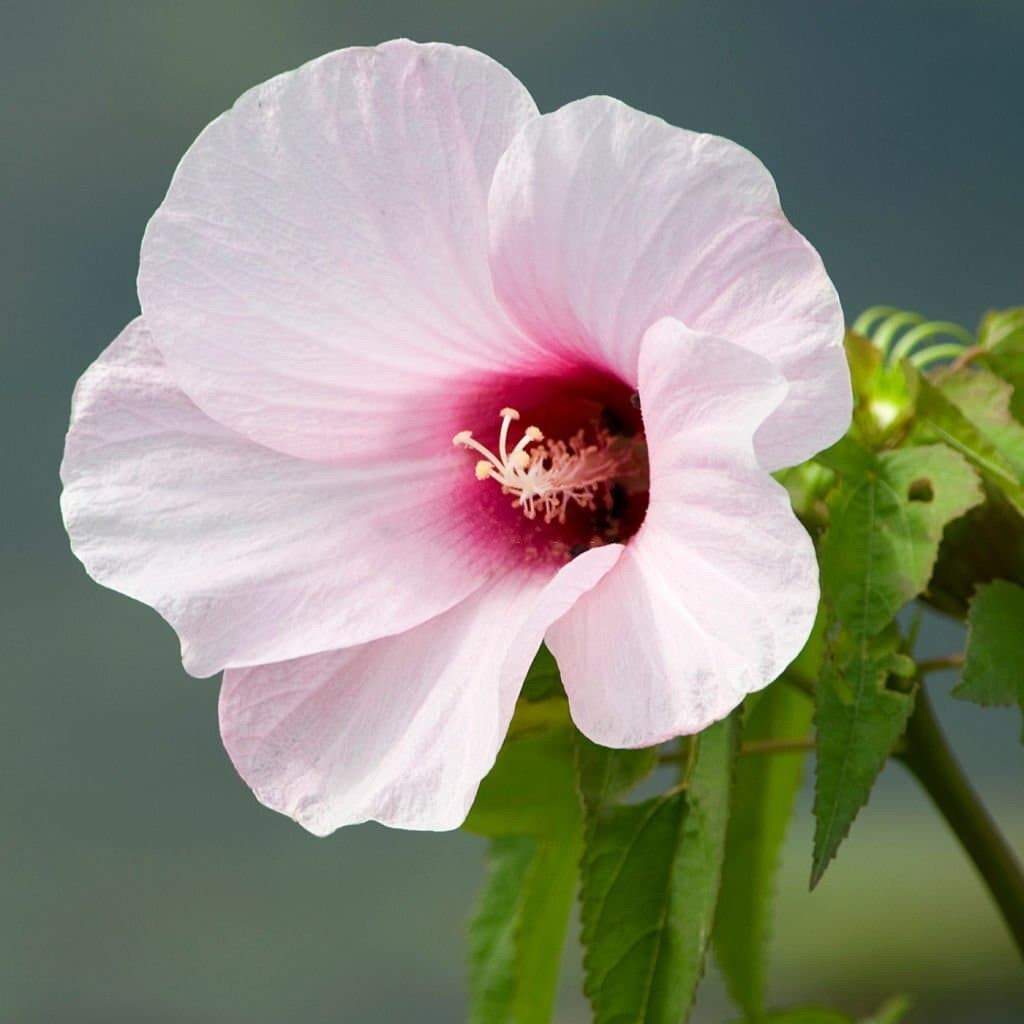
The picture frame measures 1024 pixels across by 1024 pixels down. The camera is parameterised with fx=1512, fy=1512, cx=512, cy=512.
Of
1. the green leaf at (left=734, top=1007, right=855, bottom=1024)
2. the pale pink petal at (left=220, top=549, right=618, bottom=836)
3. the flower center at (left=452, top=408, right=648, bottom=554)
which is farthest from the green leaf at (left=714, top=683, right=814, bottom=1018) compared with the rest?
the pale pink petal at (left=220, top=549, right=618, bottom=836)

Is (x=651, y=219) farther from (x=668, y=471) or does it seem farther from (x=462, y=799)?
(x=462, y=799)

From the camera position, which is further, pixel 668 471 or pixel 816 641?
pixel 816 641

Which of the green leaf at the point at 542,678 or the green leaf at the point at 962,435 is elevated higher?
the green leaf at the point at 962,435

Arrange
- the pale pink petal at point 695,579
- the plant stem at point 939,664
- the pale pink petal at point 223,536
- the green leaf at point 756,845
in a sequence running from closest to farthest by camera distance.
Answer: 1. the pale pink petal at point 695,579
2. the pale pink petal at point 223,536
3. the plant stem at point 939,664
4. the green leaf at point 756,845

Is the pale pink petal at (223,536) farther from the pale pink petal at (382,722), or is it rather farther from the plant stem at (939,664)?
the plant stem at (939,664)

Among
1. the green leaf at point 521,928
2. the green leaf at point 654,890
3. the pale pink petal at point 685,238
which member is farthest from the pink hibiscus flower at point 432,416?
the green leaf at point 521,928

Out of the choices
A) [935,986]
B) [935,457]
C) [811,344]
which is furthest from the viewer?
[935,986]

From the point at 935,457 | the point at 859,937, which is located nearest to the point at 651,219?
the point at 935,457
